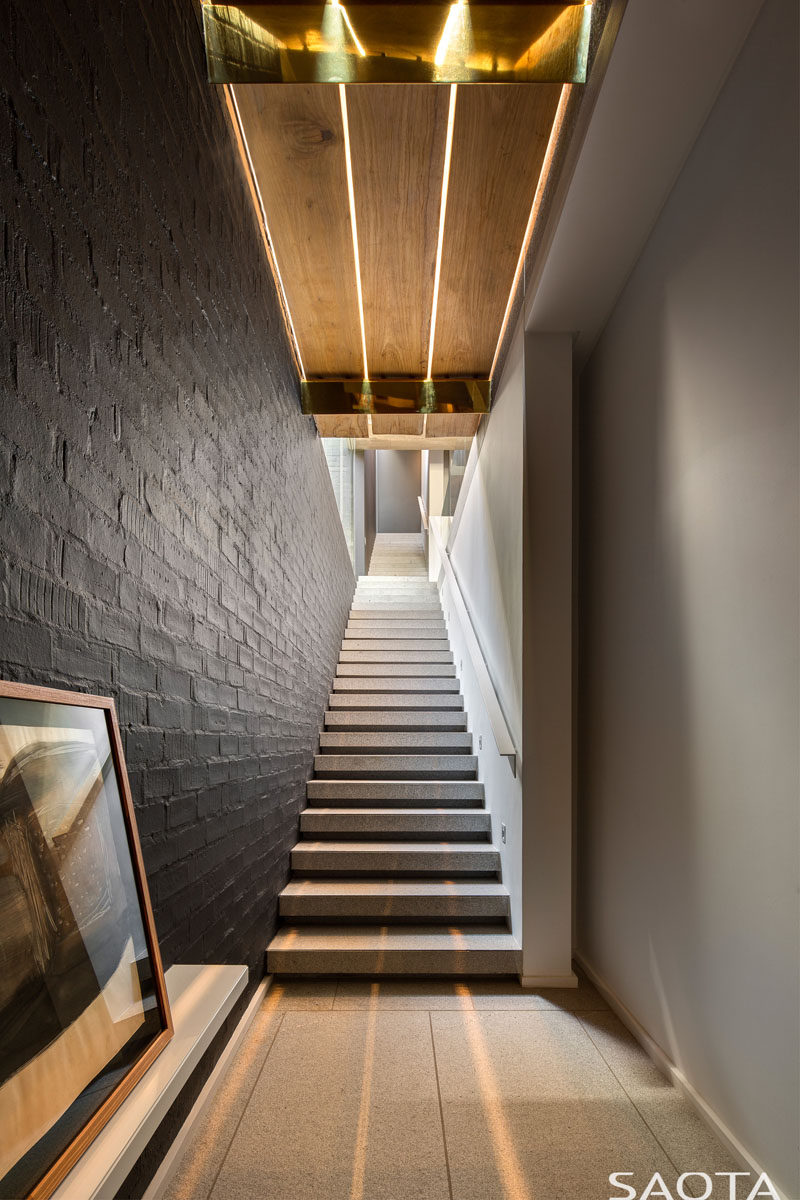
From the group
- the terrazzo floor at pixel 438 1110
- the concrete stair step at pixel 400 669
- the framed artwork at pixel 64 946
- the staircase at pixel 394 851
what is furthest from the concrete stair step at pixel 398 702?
the framed artwork at pixel 64 946

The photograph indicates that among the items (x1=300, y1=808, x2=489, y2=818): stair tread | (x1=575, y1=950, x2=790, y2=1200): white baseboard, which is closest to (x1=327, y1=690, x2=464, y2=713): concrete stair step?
(x1=300, y1=808, x2=489, y2=818): stair tread

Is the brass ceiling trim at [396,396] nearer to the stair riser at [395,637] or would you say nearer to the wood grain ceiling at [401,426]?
the wood grain ceiling at [401,426]

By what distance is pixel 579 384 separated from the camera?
3785mm

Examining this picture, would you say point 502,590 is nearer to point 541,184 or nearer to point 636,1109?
point 541,184

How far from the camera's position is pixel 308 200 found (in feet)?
10.1

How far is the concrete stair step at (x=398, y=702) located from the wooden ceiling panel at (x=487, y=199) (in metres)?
2.55

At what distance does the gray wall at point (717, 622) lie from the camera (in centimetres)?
177

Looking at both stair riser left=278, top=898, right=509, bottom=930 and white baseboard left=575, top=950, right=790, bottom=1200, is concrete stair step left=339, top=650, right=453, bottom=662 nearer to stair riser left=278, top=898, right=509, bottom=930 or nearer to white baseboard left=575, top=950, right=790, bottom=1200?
stair riser left=278, top=898, right=509, bottom=930

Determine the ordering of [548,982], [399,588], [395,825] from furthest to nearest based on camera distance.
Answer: [399,588]
[395,825]
[548,982]

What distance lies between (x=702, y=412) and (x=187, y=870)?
1.91 metres

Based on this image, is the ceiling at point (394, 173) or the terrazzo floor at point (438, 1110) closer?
the terrazzo floor at point (438, 1110)

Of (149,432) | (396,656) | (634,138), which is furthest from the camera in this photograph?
(396,656)

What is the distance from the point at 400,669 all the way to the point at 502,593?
2425mm

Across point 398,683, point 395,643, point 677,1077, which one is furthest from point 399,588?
point 677,1077
